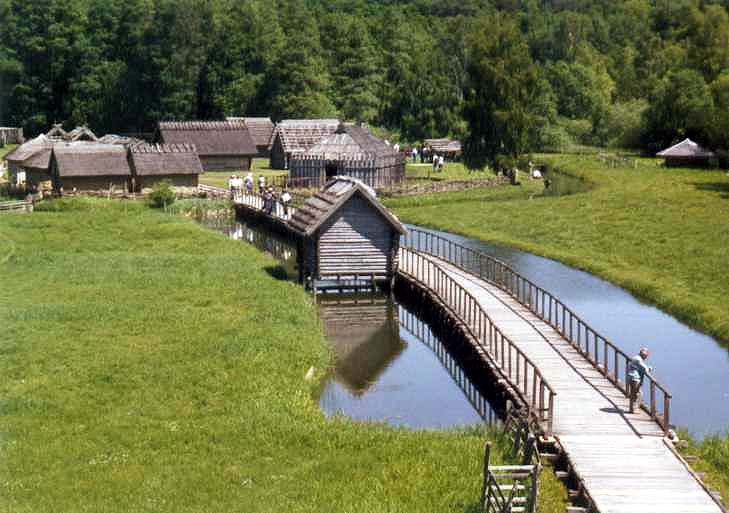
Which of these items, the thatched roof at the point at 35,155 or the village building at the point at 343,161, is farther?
the village building at the point at 343,161

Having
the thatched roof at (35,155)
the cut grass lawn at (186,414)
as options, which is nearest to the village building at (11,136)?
the thatched roof at (35,155)

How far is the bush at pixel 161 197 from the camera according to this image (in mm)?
60969

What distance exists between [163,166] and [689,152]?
3856 cm

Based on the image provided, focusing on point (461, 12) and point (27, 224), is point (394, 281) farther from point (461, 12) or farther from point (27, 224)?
point (461, 12)

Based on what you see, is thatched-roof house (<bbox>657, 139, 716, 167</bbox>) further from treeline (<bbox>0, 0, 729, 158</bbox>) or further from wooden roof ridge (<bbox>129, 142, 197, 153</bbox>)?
wooden roof ridge (<bbox>129, 142, 197, 153</bbox>)

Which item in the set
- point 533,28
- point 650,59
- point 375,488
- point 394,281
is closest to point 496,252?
point 394,281

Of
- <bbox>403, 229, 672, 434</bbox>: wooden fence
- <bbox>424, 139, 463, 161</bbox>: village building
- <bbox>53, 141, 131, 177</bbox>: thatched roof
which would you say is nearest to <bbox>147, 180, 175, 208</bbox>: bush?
<bbox>53, 141, 131, 177</bbox>: thatched roof

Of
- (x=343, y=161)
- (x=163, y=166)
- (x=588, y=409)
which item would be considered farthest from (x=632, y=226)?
(x=588, y=409)

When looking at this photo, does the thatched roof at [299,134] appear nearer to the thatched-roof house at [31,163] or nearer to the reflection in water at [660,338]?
the thatched-roof house at [31,163]

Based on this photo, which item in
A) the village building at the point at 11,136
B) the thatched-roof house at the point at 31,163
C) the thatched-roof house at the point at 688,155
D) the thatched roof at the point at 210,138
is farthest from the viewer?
the village building at the point at 11,136

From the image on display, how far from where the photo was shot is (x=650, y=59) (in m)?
129

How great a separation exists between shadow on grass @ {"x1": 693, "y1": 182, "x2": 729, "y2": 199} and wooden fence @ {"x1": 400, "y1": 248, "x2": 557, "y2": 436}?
26.9m

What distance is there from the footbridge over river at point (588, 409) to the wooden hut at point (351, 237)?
4.59 meters

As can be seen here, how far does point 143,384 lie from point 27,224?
30124 millimetres
